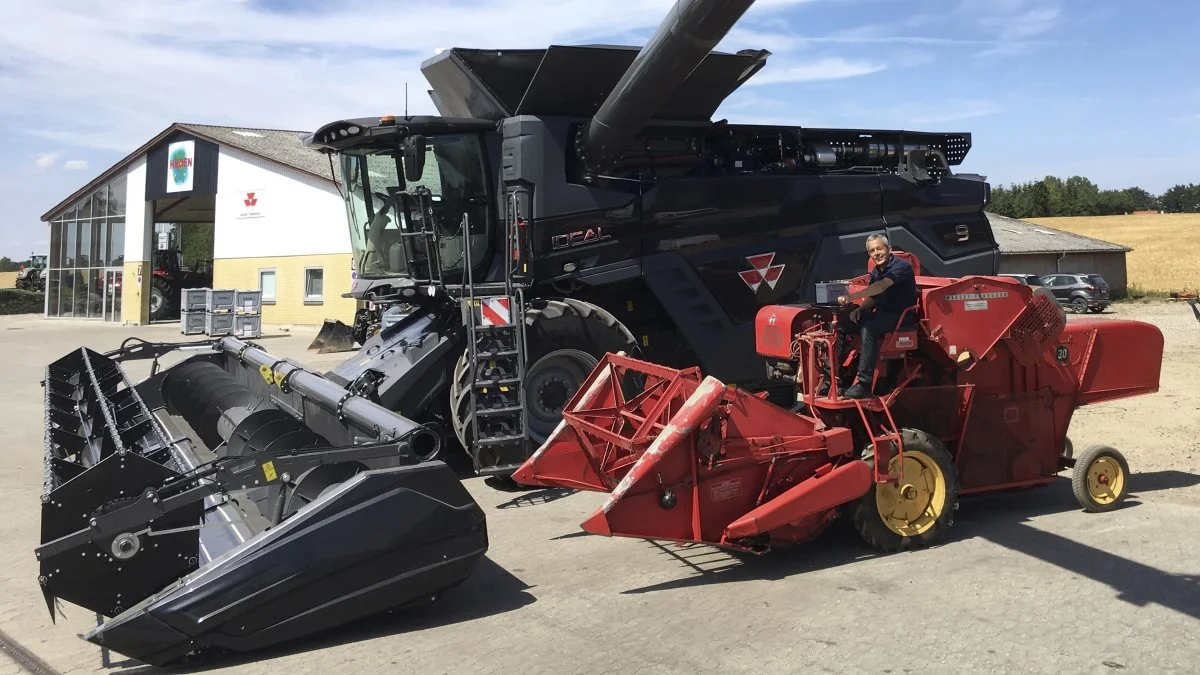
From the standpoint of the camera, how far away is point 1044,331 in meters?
6.14

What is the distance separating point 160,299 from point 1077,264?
129 feet

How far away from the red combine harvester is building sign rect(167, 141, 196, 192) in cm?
3099

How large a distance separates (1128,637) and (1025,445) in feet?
7.52

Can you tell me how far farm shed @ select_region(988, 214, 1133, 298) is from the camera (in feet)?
134

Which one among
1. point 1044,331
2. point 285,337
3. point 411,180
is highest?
point 411,180

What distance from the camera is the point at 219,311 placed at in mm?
27516

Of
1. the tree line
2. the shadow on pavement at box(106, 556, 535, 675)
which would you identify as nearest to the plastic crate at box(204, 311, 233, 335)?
the shadow on pavement at box(106, 556, 535, 675)

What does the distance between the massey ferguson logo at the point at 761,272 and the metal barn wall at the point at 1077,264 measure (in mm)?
34358

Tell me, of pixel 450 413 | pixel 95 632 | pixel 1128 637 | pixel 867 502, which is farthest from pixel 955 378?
pixel 95 632

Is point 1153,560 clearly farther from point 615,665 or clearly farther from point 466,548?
point 466,548

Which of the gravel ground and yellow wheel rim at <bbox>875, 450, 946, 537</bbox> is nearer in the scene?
the gravel ground

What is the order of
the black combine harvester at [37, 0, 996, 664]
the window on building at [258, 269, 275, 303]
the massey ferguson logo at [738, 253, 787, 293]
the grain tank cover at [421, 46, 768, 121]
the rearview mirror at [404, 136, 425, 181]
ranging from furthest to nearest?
1. the window on building at [258, 269, 275, 303]
2. the massey ferguson logo at [738, 253, 787, 293]
3. the grain tank cover at [421, 46, 768, 121]
4. the rearview mirror at [404, 136, 425, 181]
5. the black combine harvester at [37, 0, 996, 664]

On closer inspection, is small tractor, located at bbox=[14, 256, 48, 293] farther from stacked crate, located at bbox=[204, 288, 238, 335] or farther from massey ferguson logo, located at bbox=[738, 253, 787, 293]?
massey ferguson logo, located at bbox=[738, 253, 787, 293]

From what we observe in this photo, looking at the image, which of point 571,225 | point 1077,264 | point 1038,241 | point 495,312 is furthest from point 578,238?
point 1077,264
